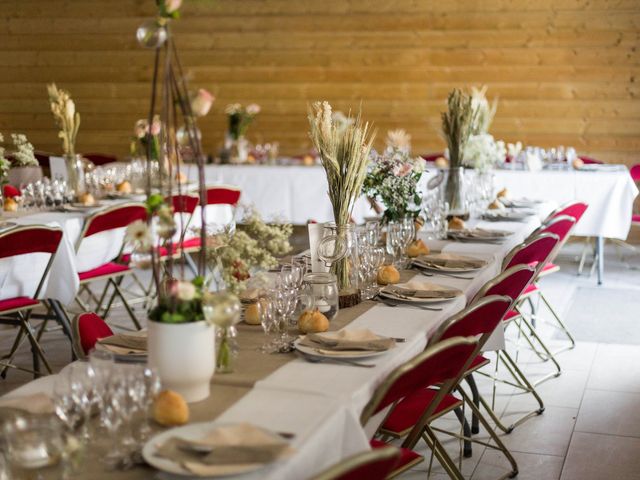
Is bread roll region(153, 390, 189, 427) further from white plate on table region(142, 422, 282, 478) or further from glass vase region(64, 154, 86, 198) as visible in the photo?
glass vase region(64, 154, 86, 198)

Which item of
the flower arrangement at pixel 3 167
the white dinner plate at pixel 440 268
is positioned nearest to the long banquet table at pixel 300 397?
the white dinner plate at pixel 440 268

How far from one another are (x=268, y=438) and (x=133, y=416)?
345 mm

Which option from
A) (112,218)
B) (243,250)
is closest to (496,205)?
(112,218)

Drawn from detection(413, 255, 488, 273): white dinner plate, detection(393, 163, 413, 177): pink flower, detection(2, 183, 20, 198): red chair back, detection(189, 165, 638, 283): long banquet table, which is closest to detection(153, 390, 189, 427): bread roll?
detection(413, 255, 488, 273): white dinner plate

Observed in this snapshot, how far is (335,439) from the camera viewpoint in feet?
7.07

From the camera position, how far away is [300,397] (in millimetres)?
2297

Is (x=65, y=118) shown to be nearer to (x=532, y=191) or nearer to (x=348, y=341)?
(x=532, y=191)

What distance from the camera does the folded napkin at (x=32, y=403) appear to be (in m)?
2.20

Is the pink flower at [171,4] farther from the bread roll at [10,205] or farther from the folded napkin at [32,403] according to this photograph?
the bread roll at [10,205]

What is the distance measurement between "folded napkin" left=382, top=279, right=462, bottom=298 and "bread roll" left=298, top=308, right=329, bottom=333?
0.56m

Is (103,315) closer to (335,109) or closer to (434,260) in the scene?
(434,260)

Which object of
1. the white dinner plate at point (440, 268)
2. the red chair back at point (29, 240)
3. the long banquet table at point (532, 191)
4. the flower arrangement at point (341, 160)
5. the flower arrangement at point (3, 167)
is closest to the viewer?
the flower arrangement at point (341, 160)

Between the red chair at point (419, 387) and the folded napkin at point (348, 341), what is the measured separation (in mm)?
163

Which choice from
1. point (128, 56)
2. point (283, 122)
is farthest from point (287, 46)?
point (128, 56)
